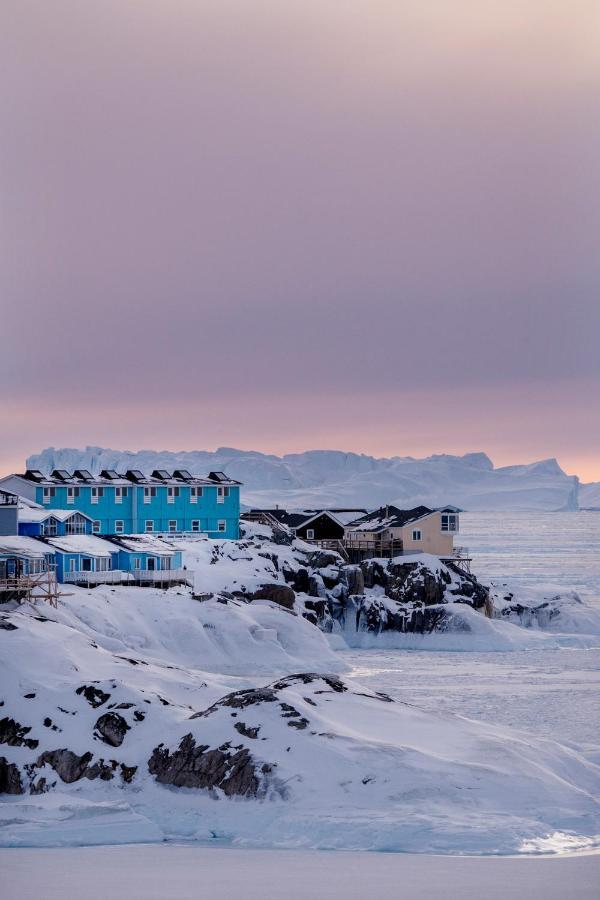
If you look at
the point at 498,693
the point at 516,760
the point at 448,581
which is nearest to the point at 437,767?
the point at 516,760

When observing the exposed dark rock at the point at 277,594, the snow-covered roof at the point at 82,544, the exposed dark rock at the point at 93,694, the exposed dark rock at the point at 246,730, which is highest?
the snow-covered roof at the point at 82,544

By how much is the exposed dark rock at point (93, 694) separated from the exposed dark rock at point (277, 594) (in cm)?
3829

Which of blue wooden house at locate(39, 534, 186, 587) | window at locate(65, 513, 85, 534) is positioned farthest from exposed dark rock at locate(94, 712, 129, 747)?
window at locate(65, 513, 85, 534)

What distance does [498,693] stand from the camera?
52.3 m

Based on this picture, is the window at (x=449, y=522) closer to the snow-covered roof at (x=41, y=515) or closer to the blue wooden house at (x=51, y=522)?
the blue wooden house at (x=51, y=522)

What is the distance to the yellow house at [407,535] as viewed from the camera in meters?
96.4

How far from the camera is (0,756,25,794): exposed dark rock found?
3070cm

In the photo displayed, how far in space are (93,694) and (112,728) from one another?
1.69m

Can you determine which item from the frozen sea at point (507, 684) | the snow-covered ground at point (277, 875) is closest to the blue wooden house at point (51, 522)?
the frozen sea at point (507, 684)

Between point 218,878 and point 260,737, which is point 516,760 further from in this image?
point 218,878

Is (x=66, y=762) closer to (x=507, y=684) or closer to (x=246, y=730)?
(x=246, y=730)

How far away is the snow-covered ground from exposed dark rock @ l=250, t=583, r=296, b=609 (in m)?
45.9

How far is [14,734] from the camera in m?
32.3

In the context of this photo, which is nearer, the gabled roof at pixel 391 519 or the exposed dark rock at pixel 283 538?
the exposed dark rock at pixel 283 538
